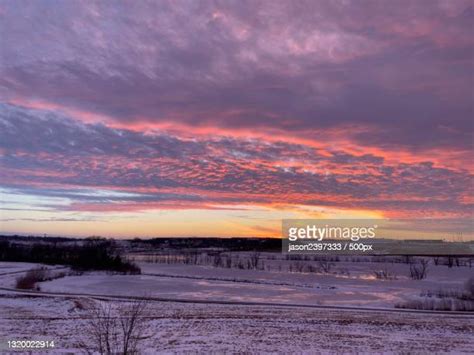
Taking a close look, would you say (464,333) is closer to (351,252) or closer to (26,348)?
(26,348)

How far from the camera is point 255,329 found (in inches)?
965

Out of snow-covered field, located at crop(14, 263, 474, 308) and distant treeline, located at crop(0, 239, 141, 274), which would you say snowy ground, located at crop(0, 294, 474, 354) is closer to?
snow-covered field, located at crop(14, 263, 474, 308)

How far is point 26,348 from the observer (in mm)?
17734

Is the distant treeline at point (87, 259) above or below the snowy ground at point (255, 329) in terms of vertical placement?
above

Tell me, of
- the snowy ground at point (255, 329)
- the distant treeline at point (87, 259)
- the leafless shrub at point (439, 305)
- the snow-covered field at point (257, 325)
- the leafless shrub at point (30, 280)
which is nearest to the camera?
the snowy ground at point (255, 329)

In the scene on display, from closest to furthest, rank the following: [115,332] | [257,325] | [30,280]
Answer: [115,332]
[257,325]
[30,280]

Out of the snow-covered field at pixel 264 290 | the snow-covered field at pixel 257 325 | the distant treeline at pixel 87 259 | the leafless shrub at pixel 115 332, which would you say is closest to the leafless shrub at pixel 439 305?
the snow-covered field at pixel 264 290

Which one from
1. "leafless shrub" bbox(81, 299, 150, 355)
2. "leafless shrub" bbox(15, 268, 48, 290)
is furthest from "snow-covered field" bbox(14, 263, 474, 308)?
"leafless shrub" bbox(81, 299, 150, 355)

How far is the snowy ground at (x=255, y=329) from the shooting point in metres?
20.1

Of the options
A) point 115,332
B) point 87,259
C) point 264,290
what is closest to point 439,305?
point 264,290

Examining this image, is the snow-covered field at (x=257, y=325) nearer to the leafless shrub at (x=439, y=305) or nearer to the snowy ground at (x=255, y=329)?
the snowy ground at (x=255, y=329)

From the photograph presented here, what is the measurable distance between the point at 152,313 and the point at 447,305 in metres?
23.4

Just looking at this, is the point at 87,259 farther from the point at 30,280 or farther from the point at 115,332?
the point at 115,332

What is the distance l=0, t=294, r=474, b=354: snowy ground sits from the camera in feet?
66.0
